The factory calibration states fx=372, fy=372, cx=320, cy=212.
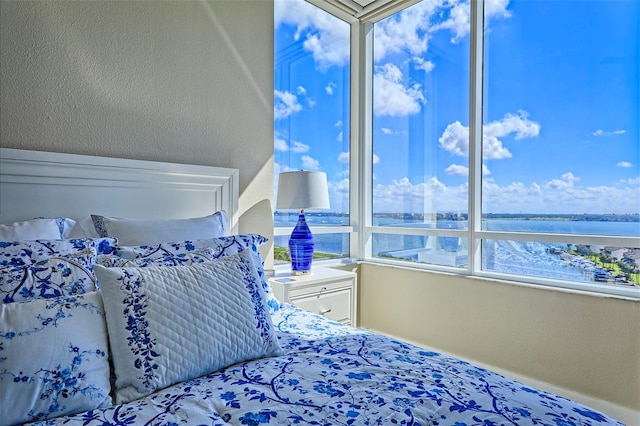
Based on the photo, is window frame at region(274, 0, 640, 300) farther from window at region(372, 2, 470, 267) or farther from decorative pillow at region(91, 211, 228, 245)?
decorative pillow at region(91, 211, 228, 245)

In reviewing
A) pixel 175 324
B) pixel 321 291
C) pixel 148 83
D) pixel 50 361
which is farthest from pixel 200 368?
pixel 148 83

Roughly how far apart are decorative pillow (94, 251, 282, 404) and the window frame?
159 cm

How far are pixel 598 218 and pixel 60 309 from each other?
252 centimetres

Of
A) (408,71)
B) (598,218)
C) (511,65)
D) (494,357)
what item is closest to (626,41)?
(511,65)

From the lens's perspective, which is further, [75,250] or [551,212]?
[551,212]

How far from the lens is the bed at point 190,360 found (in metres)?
0.85

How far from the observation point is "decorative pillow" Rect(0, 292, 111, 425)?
2.67ft

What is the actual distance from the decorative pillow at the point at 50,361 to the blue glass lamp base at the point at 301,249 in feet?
5.02

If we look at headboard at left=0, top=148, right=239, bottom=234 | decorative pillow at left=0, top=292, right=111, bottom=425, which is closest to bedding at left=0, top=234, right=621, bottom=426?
decorative pillow at left=0, top=292, right=111, bottom=425

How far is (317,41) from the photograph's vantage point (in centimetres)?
303

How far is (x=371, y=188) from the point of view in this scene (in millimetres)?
3262

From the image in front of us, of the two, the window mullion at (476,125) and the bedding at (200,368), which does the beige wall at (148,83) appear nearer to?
the bedding at (200,368)

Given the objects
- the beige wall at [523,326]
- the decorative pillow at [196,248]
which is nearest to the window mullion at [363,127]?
the beige wall at [523,326]

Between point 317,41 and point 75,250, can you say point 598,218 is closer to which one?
point 317,41
